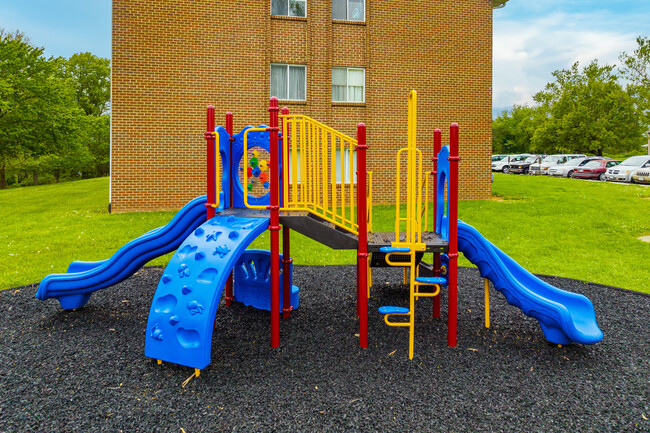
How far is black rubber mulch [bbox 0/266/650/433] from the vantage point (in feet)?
11.0

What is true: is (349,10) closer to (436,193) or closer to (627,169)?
(436,193)

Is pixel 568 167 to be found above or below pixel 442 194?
above

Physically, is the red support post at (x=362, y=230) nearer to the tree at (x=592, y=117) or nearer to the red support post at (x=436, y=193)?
the red support post at (x=436, y=193)

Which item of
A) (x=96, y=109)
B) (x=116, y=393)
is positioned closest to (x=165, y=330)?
(x=116, y=393)

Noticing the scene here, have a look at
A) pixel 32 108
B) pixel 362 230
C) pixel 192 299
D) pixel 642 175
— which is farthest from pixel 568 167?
pixel 32 108

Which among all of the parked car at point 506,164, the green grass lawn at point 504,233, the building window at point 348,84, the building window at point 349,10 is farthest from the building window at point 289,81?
the parked car at point 506,164

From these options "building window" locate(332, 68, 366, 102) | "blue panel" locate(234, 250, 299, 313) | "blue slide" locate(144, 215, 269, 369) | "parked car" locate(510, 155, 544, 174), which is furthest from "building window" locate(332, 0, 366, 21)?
"parked car" locate(510, 155, 544, 174)

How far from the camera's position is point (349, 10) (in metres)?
15.1

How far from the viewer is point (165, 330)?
406cm

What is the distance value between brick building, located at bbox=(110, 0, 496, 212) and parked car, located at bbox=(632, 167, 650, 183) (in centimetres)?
1262

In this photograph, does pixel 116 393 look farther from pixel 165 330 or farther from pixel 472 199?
pixel 472 199

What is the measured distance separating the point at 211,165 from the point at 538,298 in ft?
12.5

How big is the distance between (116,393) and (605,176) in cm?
2879

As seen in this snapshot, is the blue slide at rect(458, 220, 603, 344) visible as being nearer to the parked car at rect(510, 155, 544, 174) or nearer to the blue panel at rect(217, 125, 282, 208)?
the blue panel at rect(217, 125, 282, 208)
